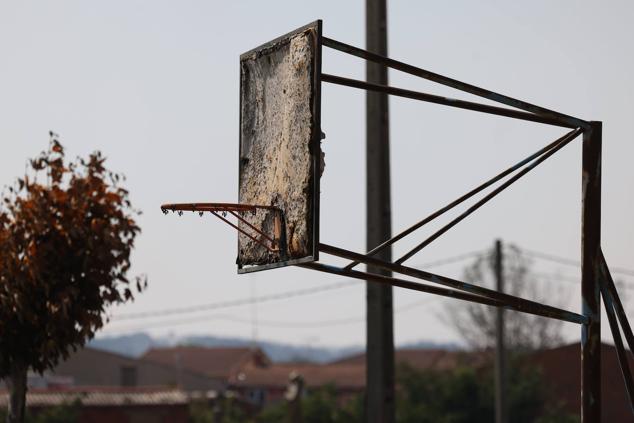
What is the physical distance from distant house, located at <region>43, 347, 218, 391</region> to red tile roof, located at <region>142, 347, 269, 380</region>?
Answer: 11735 millimetres

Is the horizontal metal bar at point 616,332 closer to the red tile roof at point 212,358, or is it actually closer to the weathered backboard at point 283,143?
the weathered backboard at point 283,143

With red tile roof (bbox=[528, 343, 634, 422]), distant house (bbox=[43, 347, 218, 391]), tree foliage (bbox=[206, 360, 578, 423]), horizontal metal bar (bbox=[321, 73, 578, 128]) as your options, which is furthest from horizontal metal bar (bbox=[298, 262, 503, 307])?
distant house (bbox=[43, 347, 218, 391])

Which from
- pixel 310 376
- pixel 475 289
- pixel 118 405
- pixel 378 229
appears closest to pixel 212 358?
pixel 310 376

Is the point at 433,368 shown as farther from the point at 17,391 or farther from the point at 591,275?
the point at 591,275

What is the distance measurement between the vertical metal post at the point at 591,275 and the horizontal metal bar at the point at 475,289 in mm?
152

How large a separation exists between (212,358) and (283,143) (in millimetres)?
123654

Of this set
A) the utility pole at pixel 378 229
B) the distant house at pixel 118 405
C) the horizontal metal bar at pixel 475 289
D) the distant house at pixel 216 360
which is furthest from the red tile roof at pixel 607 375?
the distant house at pixel 216 360

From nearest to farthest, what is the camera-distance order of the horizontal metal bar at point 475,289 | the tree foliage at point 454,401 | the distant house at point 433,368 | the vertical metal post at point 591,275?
the horizontal metal bar at point 475,289
the vertical metal post at point 591,275
the distant house at point 433,368
the tree foliage at point 454,401

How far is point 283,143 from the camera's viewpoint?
9531mm

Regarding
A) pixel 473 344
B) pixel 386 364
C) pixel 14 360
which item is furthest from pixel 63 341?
pixel 473 344

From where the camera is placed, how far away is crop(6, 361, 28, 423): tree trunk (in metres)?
13.7

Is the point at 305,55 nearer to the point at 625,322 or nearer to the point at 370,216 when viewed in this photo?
the point at 625,322

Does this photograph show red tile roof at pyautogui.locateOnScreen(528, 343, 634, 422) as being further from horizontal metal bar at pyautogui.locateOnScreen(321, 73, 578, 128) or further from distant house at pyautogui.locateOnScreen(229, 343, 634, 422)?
horizontal metal bar at pyautogui.locateOnScreen(321, 73, 578, 128)

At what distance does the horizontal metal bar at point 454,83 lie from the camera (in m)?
9.30
